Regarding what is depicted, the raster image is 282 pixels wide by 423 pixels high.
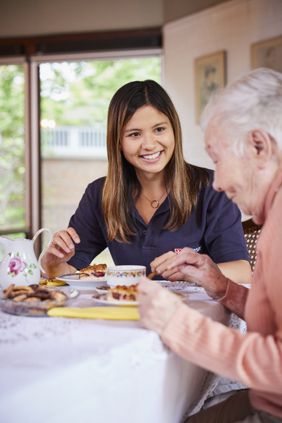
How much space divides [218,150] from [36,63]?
4.48 metres

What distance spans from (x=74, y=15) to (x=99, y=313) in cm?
444

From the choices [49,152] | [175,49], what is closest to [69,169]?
[49,152]

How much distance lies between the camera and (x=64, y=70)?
528cm

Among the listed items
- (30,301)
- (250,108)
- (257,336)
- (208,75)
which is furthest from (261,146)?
(208,75)

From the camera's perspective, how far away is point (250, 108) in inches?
41.9

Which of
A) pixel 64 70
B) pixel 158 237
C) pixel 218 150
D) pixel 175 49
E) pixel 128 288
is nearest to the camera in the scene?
pixel 218 150

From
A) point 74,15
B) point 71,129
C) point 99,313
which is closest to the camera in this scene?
point 99,313

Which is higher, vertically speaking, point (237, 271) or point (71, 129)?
point (71, 129)

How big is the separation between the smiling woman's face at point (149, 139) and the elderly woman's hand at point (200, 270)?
1.82ft

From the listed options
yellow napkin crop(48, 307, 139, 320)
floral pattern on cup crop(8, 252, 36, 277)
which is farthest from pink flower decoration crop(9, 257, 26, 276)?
yellow napkin crop(48, 307, 139, 320)

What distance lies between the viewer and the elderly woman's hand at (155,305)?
993 millimetres

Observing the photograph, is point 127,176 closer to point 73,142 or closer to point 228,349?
point 228,349

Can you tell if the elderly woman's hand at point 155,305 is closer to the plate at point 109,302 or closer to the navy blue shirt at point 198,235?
the plate at point 109,302

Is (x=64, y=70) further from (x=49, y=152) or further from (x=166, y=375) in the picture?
(x=166, y=375)
